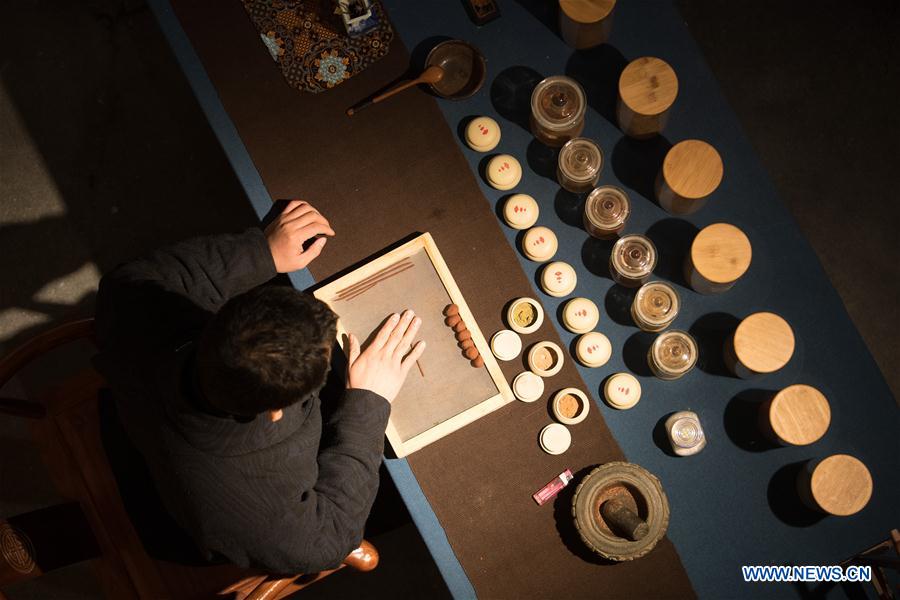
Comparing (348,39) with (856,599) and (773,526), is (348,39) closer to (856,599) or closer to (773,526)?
(773,526)

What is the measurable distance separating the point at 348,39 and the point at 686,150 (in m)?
0.90

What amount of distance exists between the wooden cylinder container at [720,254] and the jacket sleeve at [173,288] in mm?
1013

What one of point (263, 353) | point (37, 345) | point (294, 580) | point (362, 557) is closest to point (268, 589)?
point (294, 580)

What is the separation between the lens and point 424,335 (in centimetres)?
166

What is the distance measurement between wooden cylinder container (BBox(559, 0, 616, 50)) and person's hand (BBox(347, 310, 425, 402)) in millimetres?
797

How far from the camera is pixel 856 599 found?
1.58 m

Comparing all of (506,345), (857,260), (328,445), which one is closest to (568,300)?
(506,345)

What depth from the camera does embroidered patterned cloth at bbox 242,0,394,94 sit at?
177 cm

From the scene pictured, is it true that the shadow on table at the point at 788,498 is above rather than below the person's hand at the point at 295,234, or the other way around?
below

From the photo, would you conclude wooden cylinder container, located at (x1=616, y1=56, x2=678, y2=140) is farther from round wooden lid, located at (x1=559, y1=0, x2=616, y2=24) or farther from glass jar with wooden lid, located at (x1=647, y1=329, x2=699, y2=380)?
glass jar with wooden lid, located at (x1=647, y1=329, x2=699, y2=380)

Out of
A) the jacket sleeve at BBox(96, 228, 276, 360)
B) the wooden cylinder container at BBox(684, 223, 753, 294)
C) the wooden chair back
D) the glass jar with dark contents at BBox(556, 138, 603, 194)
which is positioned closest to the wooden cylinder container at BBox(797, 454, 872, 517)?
the wooden cylinder container at BBox(684, 223, 753, 294)

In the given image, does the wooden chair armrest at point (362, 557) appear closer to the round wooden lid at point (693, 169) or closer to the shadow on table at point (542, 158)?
the shadow on table at point (542, 158)

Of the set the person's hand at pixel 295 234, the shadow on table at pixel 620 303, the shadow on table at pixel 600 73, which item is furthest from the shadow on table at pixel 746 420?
the person's hand at pixel 295 234

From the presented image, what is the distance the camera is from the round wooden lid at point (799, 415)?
1513 millimetres
